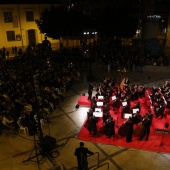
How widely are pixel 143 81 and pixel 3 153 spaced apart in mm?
15759

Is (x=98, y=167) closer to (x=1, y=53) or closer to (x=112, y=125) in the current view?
(x=112, y=125)

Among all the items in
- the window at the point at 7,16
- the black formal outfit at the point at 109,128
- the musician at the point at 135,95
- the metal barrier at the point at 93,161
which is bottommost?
the metal barrier at the point at 93,161

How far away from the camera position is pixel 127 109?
50.4ft

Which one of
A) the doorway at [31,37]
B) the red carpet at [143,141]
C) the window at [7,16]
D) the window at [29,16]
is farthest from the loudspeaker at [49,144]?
the window at [29,16]

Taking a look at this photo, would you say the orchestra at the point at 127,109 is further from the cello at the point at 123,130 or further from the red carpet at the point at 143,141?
the red carpet at the point at 143,141

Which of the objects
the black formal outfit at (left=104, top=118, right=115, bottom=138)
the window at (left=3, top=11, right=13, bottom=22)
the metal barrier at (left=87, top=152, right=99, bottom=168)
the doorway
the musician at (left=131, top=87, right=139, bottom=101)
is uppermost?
the window at (left=3, top=11, right=13, bottom=22)

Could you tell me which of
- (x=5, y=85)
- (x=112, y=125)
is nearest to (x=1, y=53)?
(x=5, y=85)

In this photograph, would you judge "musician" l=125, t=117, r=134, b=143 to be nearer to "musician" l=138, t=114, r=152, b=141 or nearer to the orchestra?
the orchestra

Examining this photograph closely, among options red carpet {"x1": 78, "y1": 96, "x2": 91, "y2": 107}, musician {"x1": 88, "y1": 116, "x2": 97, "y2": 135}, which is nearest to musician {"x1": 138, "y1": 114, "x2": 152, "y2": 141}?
musician {"x1": 88, "y1": 116, "x2": 97, "y2": 135}

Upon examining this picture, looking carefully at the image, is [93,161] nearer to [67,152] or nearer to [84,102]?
[67,152]

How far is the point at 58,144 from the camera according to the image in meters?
13.1

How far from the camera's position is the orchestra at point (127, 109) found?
43.1 feet

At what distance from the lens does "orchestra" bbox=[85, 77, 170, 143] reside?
13133 millimetres

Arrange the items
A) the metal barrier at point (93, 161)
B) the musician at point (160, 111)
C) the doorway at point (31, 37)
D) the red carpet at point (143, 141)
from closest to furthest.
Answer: the metal barrier at point (93, 161) < the red carpet at point (143, 141) < the musician at point (160, 111) < the doorway at point (31, 37)
